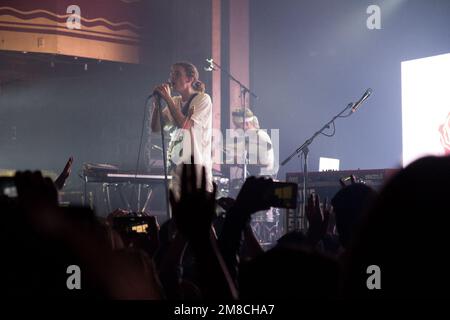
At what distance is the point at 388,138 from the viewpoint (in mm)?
12164

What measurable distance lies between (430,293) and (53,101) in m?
10.3

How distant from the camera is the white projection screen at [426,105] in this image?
30.8 ft

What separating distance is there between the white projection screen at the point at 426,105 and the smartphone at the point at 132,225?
24.2ft

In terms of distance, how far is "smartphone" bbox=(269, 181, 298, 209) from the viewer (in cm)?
217

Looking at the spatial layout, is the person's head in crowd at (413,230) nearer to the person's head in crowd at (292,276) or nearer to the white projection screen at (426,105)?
the person's head in crowd at (292,276)

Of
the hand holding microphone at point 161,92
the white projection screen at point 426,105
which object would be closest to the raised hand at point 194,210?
the hand holding microphone at point 161,92

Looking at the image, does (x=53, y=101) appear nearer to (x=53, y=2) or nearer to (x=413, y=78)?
(x=53, y=2)

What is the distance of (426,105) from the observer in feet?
32.0

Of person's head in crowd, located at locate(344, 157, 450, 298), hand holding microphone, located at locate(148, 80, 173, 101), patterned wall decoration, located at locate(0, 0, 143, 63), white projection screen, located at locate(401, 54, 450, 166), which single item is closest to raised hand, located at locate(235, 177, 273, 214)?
person's head in crowd, located at locate(344, 157, 450, 298)

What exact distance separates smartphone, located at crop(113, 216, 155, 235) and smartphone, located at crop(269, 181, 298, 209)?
638mm

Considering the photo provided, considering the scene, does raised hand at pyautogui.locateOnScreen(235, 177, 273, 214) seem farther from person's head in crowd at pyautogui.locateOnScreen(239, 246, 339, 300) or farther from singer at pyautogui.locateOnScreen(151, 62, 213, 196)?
singer at pyautogui.locateOnScreen(151, 62, 213, 196)

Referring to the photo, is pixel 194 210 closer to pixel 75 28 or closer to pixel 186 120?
pixel 186 120

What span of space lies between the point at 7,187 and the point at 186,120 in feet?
18.6

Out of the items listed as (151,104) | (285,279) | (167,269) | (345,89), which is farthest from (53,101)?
(285,279)
